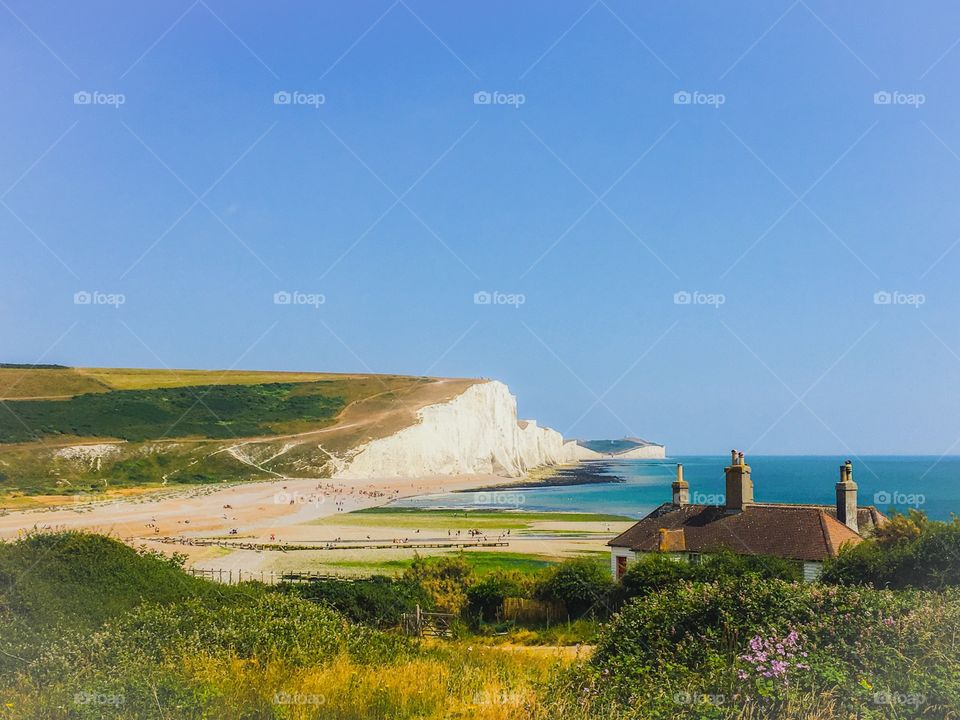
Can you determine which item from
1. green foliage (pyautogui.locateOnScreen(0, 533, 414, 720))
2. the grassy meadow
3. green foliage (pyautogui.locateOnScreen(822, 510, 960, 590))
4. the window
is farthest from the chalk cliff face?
the grassy meadow

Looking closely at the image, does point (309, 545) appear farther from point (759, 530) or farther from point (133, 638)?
point (133, 638)

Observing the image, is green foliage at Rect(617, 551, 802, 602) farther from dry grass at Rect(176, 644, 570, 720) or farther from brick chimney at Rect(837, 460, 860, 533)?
dry grass at Rect(176, 644, 570, 720)

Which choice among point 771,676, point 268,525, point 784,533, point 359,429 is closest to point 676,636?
point 771,676

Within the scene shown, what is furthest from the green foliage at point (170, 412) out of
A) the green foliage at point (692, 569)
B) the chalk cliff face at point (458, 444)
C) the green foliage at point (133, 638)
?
the green foliage at point (133, 638)

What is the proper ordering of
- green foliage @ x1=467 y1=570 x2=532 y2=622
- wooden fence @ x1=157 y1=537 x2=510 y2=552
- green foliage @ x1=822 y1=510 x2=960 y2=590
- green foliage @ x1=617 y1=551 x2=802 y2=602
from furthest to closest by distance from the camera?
wooden fence @ x1=157 y1=537 x2=510 y2=552, green foliage @ x1=467 y1=570 x2=532 y2=622, green foliage @ x1=617 y1=551 x2=802 y2=602, green foliage @ x1=822 y1=510 x2=960 y2=590

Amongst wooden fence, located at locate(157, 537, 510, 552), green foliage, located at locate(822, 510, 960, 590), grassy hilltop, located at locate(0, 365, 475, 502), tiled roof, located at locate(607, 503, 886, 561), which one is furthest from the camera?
grassy hilltop, located at locate(0, 365, 475, 502)

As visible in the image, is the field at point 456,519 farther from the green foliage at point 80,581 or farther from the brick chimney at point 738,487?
the green foliage at point 80,581

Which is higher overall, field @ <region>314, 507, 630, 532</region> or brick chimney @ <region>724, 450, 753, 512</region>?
brick chimney @ <region>724, 450, 753, 512</region>
